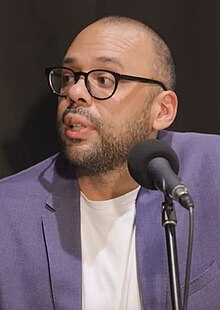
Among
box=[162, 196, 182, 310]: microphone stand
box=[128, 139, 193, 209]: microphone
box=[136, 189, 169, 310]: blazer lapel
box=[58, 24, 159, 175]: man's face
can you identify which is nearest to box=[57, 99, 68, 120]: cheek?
box=[58, 24, 159, 175]: man's face

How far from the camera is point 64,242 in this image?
4.29ft

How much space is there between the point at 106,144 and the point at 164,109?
0.19 meters

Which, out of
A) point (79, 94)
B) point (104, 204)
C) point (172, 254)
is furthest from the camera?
point (104, 204)

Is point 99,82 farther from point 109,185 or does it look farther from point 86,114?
point 109,185

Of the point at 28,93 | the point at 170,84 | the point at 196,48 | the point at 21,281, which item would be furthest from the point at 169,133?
the point at 21,281

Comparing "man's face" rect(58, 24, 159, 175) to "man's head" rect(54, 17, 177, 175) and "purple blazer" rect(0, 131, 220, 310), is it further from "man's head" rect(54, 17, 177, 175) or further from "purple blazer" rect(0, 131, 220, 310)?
"purple blazer" rect(0, 131, 220, 310)

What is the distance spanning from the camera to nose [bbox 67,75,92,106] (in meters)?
1.27

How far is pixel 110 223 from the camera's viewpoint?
4.45 feet

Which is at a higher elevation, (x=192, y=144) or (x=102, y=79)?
(x=102, y=79)

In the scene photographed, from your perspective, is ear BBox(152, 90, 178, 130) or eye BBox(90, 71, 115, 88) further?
ear BBox(152, 90, 178, 130)

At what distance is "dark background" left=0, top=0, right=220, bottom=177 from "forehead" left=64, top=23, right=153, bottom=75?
0.11 meters

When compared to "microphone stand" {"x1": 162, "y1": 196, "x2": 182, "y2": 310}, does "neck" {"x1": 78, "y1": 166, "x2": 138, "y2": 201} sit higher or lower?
lower

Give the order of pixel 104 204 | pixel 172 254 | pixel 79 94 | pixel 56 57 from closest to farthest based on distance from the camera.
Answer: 1. pixel 172 254
2. pixel 79 94
3. pixel 104 204
4. pixel 56 57

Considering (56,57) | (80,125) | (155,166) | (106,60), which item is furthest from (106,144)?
(155,166)
